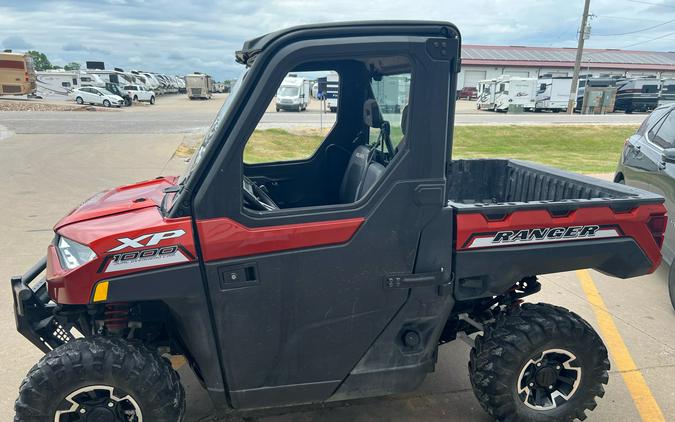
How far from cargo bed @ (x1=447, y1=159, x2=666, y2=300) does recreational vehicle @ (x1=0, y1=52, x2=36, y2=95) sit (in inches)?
1621

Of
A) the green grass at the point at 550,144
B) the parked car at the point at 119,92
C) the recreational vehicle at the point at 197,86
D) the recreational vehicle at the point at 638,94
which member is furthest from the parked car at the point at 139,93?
the recreational vehicle at the point at 638,94

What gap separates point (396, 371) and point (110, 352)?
1515 mm

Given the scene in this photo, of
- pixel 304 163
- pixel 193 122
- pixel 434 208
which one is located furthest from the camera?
pixel 193 122

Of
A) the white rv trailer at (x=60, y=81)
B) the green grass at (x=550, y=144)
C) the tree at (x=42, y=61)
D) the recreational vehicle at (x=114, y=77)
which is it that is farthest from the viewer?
the tree at (x=42, y=61)

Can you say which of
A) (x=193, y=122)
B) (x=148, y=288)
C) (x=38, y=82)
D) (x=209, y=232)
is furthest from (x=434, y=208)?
(x=38, y=82)

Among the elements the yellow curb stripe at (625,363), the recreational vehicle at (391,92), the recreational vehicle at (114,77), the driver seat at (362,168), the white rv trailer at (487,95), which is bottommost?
the white rv trailer at (487,95)

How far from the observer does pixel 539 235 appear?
274 cm

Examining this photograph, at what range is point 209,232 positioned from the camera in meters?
2.32

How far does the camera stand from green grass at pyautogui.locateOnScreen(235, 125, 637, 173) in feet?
48.0

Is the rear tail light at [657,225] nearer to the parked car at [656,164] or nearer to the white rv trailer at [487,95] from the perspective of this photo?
the parked car at [656,164]

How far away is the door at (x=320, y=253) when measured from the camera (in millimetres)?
2320

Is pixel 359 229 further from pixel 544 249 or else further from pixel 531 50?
pixel 531 50

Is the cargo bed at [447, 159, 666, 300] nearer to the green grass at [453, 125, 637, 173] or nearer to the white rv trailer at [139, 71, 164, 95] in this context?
the green grass at [453, 125, 637, 173]

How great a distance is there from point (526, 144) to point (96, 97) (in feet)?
101
